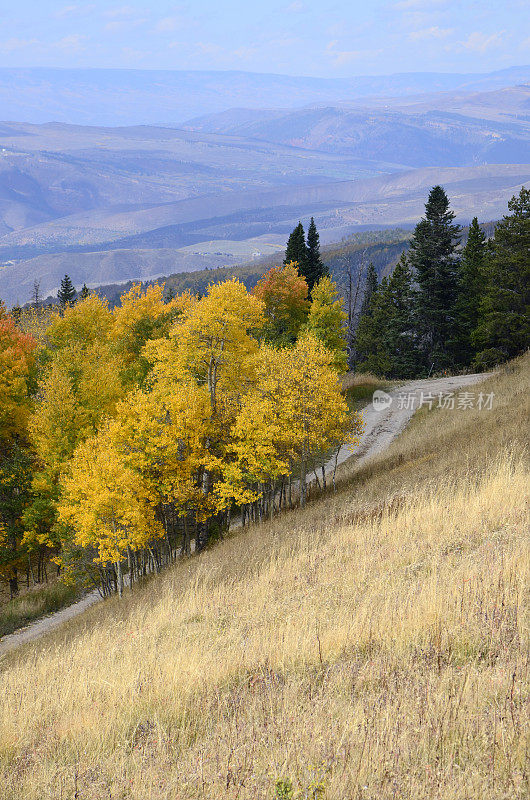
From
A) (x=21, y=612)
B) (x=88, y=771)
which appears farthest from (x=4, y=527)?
(x=88, y=771)

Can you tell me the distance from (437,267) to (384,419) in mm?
19965

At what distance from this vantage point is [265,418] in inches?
1141

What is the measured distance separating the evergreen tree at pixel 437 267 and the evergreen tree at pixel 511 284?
6.86 metres

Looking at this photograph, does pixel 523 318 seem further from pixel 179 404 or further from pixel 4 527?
pixel 4 527

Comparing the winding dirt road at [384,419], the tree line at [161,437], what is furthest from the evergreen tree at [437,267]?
the tree line at [161,437]

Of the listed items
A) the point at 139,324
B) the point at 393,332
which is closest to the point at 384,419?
the point at 139,324

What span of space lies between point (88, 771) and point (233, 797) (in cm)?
174

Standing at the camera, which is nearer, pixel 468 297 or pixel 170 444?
pixel 170 444

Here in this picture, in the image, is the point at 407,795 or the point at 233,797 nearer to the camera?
the point at 407,795

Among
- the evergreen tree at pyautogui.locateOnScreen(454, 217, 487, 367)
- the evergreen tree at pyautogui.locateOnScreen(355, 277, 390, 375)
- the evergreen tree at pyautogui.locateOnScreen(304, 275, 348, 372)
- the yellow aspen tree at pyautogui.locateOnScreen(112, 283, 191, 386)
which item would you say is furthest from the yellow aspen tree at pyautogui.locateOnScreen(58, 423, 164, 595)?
the evergreen tree at pyautogui.locateOnScreen(355, 277, 390, 375)

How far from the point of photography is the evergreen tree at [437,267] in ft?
181

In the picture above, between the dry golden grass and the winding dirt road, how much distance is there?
70.1 ft

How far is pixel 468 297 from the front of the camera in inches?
2231

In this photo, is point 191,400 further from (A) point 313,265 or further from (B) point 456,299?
(A) point 313,265
